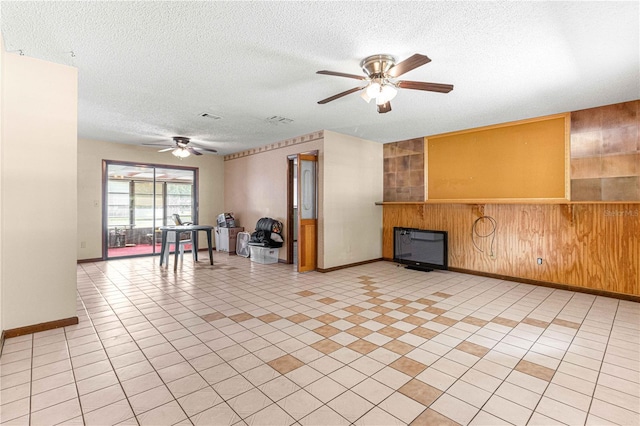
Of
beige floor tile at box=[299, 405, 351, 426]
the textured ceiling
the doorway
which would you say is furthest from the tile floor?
the textured ceiling

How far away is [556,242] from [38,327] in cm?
692

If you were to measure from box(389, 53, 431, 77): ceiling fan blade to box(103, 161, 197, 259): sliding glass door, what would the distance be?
22.2ft

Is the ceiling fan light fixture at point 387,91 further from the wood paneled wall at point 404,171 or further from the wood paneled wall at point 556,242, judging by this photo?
the wood paneled wall at point 404,171

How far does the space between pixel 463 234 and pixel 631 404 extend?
4.07m

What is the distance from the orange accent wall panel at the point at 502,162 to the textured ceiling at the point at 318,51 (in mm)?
465

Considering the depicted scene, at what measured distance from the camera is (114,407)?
76.3 inches

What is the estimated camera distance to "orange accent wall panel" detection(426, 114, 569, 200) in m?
4.87

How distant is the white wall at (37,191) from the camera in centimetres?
294

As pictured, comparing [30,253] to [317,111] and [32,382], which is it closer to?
[32,382]

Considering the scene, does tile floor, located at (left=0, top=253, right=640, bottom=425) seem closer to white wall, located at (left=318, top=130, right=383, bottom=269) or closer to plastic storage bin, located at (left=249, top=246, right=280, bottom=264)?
white wall, located at (left=318, top=130, right=383, bottom=269)

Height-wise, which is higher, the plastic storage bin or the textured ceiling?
the textured ceiling

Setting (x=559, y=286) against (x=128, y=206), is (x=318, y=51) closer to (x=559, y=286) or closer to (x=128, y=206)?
(x=559, y=286)

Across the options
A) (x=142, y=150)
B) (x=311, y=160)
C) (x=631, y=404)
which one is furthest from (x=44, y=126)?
(x=631, y=404)

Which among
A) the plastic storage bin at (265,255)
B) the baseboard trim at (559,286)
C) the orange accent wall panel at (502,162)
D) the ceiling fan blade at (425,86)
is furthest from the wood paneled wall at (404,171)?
the ceiling fan blade at (425,86)
